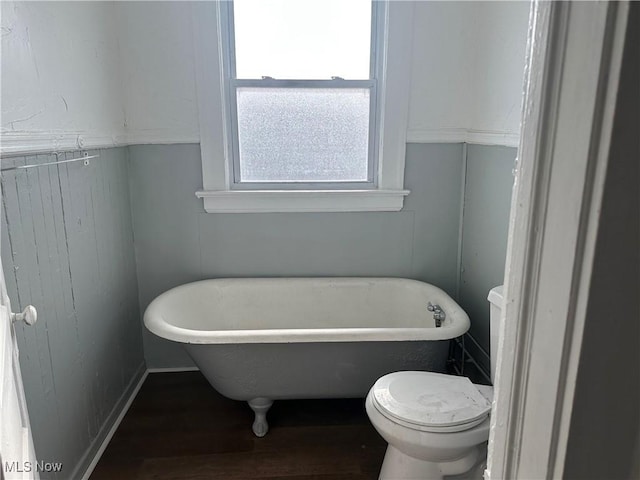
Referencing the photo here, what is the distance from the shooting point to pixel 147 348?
2.35m

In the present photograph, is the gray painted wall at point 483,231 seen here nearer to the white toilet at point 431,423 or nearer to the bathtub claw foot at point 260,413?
the white toilet at point 431,423

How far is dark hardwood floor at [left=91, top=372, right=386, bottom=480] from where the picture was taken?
66.1 inches

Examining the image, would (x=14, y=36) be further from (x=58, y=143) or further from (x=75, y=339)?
(x=75, y=339)

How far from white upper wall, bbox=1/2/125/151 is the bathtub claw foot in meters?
1.25

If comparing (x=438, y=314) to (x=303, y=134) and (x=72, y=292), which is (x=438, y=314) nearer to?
(x=303, y=134)

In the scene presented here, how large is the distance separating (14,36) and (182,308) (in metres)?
1.25

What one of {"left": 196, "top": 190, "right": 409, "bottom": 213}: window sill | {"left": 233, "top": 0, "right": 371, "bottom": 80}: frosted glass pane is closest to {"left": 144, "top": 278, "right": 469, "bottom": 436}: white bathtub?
{"left": 196, "top": 190, "right": 409, "bottom": 213}: window sill

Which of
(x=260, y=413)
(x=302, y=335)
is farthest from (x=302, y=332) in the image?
(x=260, y=413)

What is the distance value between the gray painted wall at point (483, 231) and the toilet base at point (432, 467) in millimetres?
615

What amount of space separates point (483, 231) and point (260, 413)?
1.30 meters

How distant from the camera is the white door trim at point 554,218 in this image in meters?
0.41

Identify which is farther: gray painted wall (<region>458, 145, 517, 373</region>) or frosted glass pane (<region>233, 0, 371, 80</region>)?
frosted glass pane (<region>233, 0, 371, 80</region>)

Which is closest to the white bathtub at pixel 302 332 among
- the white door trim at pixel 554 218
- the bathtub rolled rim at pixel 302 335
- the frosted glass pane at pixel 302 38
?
the bathtub rolled rim at pixel 302 335

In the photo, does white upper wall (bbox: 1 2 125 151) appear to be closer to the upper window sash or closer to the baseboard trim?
the upper window sash
